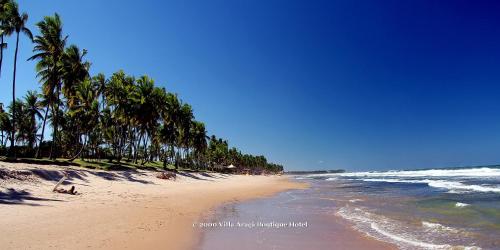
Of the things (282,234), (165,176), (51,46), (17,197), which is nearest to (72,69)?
(51,46)

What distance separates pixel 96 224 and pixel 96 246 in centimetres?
284

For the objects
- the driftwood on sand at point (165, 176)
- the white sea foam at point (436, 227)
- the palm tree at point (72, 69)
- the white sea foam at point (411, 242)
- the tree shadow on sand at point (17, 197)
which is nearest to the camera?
the white sea foam at point (411, 242)

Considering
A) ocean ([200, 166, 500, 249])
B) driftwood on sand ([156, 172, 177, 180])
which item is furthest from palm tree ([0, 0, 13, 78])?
ocean ([200, 166, 500, 249])

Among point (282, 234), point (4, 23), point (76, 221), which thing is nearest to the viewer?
point (76, 221)

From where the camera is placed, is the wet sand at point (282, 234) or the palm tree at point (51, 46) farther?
the palm tree at point (51, 46)

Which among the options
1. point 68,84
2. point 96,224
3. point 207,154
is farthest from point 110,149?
point 96,224

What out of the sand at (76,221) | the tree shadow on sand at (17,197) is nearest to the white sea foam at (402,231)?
the sand at (76,221)

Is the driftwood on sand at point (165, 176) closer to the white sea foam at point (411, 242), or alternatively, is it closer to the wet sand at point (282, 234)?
the wet sand at point (282, 234)

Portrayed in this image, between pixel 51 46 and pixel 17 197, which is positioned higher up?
pixel 51 46

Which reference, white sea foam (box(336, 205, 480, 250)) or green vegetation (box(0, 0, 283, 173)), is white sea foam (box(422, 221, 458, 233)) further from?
green vegetation (box(0, 0, 283, 173))

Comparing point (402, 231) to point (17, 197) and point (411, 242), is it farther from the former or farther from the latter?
point (17, 197)

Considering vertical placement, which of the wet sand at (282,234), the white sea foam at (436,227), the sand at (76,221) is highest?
the sand at (76,221)

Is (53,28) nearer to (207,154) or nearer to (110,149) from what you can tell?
(110,149)

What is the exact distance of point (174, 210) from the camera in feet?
54.6
